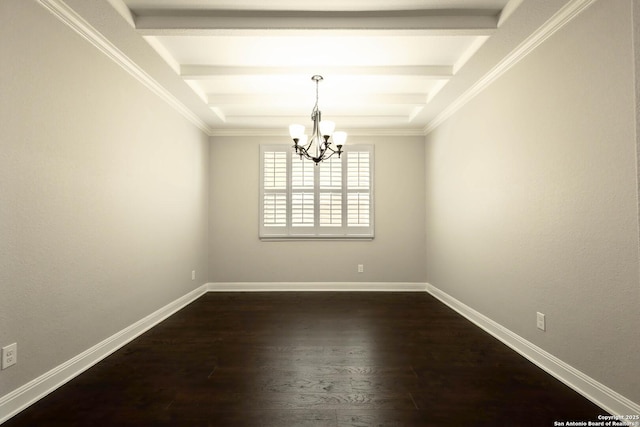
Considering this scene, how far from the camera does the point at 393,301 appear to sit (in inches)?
171

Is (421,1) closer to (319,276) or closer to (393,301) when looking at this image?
(393,301)

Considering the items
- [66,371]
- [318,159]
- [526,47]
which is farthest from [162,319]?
[526,47]

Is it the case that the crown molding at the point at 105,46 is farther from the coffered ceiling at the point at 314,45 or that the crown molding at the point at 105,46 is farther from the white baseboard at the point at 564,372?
the white baseboard at the point at 564,372

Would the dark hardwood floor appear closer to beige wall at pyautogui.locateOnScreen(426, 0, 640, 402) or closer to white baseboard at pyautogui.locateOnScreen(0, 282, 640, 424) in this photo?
white baseboard at pyautogui.locateOnScreen(0, 282, 640, 424)

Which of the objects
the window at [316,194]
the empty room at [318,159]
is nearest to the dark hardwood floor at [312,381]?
the empty room at [318,159]

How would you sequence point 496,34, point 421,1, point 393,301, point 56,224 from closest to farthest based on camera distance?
A: point 56,224 → point 421,1 → point 496,34 → point 393,301

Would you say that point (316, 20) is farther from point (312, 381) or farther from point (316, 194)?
point (316, 194)

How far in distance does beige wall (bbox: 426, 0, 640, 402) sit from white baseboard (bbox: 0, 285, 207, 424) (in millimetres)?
3332

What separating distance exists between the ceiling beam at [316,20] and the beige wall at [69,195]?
64 centimetres

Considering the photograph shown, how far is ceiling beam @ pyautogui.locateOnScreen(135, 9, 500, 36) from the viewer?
2.36m

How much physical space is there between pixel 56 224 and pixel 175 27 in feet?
5.19

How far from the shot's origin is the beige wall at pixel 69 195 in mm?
1826

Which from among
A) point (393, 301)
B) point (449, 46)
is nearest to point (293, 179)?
point (393, 301)

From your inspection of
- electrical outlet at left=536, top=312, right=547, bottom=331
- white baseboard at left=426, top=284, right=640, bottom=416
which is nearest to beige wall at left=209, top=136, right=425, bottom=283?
white baseboard at left=426, top=284, right=640, bottom=416
